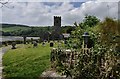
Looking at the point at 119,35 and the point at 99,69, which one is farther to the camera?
the point at 119,35

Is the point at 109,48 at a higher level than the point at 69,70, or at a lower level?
higher

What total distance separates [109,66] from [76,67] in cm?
126

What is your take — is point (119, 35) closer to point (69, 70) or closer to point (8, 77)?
point (69, 70)

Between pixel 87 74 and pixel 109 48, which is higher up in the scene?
pixel 109 48

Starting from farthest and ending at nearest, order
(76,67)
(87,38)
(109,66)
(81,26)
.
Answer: (81,26) → (87,38) → (76,67) → (109,66)

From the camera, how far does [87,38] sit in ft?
41.8

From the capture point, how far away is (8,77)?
43.1 feet

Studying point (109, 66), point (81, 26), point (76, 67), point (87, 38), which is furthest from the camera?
point (81, 26)

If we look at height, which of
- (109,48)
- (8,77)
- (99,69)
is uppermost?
(109,48)

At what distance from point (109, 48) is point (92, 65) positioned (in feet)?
2.82

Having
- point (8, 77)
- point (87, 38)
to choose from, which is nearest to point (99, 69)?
point (87, 38)

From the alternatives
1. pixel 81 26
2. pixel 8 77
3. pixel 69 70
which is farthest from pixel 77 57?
pixel 81 26

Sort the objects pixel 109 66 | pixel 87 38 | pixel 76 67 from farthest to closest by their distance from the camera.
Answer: pixel 87 38 < pixel 76 67 < pixel 109 66

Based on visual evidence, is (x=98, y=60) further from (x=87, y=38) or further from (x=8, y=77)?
(x=8, y=77)
